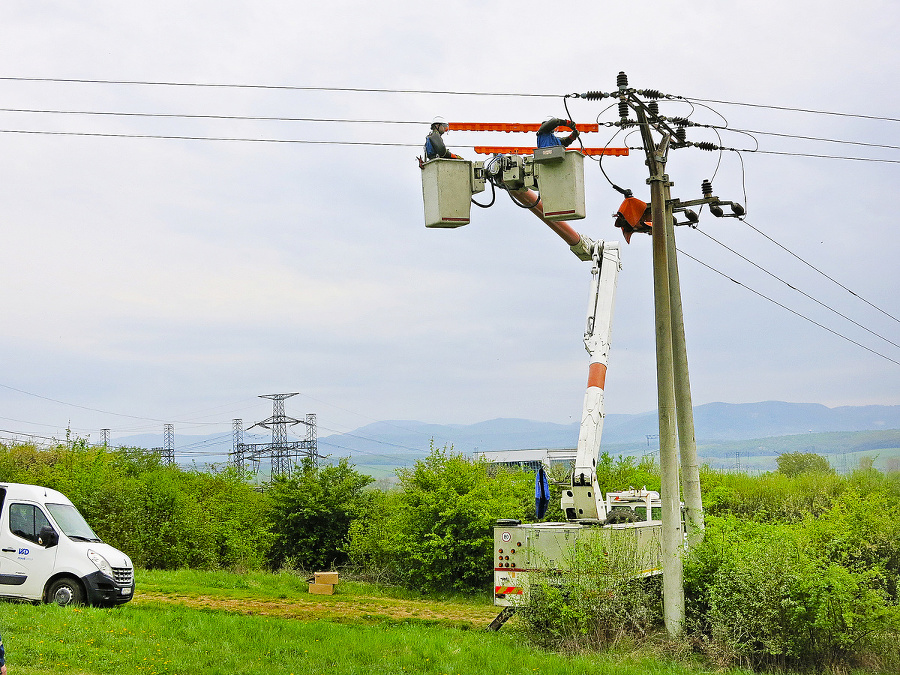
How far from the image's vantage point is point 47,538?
50.4ft

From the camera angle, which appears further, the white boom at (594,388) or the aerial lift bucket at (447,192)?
the white boom at (594,388)

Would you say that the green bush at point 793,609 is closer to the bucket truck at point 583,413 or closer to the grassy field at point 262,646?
the grassy field at point 262,646

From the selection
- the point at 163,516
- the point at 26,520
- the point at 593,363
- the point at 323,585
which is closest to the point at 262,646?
the point at 26,520

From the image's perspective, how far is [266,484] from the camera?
109 feet

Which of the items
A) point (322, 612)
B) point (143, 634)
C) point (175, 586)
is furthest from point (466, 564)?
point (143, 634)

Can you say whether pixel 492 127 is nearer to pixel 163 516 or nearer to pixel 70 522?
pixel 70 522

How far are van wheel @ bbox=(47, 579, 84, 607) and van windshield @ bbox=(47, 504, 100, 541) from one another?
0.83 meters

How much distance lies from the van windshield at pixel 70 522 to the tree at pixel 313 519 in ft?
48.0

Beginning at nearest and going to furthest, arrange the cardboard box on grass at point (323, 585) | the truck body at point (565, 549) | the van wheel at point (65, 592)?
the truck body at point (565, 549)
the van wheel at point (65, 592)
the cardboard box on grass at point (323, 585)

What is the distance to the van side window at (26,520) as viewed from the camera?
1555 centimetres

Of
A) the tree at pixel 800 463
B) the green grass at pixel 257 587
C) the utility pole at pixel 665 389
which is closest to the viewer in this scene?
the utility pole at pixel 665 389

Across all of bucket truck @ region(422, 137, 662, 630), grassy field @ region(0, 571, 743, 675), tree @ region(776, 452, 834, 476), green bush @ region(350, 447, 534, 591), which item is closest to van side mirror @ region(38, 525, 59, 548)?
grassy field @ region(0, 571, 743, 675)

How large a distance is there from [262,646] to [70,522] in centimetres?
623

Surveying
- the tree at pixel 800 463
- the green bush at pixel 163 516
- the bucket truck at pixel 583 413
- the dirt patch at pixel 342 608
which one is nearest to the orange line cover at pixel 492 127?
the bucket truck at pixel 583 413
